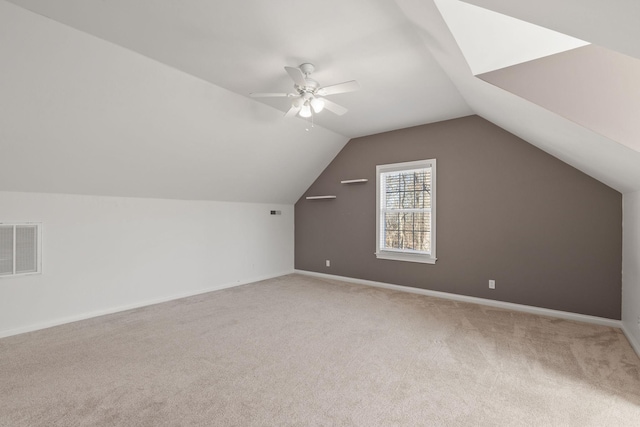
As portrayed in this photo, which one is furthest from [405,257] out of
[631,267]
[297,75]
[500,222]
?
[297,75]

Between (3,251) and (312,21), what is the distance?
3817 millimetres

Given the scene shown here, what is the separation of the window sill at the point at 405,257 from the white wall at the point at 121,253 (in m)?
2.33

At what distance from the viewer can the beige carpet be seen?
1873 mm

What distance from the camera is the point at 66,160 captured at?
312 cm

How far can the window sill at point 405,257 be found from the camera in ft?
15.1

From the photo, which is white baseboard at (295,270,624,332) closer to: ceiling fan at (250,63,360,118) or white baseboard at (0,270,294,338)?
white baseboard at (0,270,294,338)

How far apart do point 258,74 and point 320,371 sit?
9.28 ft

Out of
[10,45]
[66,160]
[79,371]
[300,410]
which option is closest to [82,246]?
[66,160]

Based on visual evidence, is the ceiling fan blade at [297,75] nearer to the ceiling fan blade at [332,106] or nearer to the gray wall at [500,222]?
the ceiling fan blade at [332,106]

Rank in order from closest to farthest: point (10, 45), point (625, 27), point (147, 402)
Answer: point (625, 27) < point (147, 402) < point (10, 45)

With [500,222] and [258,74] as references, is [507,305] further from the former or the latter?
[258,74]

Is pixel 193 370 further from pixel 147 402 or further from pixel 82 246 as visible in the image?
pixel 82 246

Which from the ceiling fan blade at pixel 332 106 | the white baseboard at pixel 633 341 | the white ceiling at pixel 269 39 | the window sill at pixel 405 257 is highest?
the white ceiling at pixel 269 39

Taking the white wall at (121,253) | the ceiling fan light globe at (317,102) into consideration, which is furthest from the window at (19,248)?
the ceiling fan light globe at (317,102)
